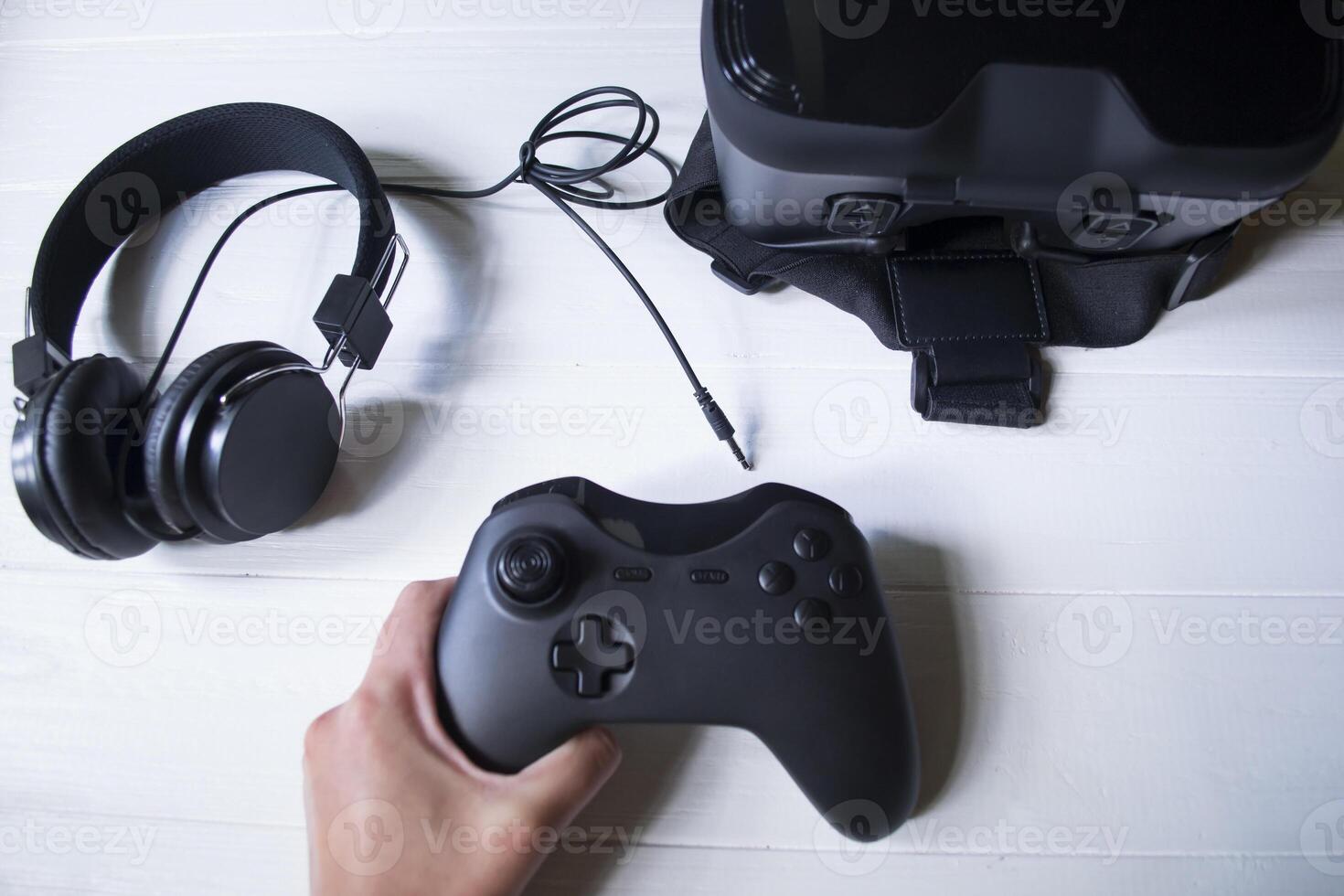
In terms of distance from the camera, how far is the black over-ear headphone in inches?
24.3

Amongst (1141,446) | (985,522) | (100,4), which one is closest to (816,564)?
(985,522)

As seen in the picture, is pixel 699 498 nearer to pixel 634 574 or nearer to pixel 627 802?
pixel 634 574

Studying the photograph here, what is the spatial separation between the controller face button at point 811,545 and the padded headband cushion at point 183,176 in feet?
1.28

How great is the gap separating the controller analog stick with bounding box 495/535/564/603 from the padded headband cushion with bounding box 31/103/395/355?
261 millimetres

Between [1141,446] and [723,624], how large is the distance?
399mm
